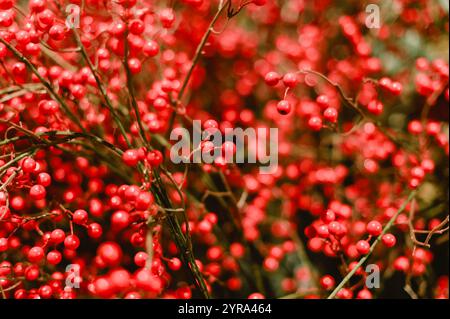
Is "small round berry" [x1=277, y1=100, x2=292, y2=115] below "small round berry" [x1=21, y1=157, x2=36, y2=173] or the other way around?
the other way around

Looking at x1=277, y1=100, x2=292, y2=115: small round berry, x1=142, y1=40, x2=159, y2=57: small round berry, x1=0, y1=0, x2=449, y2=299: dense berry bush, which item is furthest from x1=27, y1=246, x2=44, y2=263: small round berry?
x1=277, y1=100, x2=292, y2=115: small round berry

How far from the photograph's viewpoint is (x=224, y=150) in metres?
0.92

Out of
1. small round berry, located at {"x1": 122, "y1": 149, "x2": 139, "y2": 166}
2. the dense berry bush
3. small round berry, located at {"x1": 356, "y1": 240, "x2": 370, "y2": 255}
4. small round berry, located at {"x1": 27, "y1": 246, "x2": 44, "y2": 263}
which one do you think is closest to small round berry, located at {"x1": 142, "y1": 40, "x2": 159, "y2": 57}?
the dense berry bush

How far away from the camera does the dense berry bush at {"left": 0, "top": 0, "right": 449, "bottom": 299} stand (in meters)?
0.85

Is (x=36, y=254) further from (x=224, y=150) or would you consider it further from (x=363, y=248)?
(x=363, y=248)

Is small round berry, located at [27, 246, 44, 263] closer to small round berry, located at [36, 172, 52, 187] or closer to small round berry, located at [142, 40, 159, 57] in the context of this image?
small round berry, located at [36, 172, 52, 187]

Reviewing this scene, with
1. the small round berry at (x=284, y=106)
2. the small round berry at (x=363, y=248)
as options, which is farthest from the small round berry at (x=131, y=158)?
the small round berry at (x=363, y=248)

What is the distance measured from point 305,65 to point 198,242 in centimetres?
71

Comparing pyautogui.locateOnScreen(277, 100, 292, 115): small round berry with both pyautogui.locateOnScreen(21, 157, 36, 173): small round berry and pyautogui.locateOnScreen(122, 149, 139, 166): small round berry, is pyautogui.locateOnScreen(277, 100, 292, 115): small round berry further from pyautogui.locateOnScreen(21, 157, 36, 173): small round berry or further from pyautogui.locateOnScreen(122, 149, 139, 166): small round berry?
pyautogui.locateOnScreen(21, 157, 36, 173): small round berry

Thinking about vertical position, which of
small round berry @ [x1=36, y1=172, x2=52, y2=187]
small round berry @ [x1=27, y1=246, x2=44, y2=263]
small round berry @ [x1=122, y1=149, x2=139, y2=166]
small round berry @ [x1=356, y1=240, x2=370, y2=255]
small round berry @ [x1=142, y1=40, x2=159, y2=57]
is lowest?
small round berry @ [x1=27, y1=246, x2=44, y2=263]

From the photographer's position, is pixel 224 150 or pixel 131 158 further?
pixel 224 150

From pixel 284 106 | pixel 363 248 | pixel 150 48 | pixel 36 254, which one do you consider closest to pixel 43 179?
pixel 36 254

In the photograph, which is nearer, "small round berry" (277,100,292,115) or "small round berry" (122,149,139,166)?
"small round berry" (122,149,139,166)
